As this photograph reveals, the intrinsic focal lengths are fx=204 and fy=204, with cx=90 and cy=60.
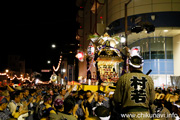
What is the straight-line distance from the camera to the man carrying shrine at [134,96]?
14.4 ft

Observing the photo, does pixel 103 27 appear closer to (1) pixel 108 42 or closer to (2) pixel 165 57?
(2) pixel 165 57

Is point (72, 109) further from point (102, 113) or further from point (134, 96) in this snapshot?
point (134, 96)

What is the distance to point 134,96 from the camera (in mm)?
4406

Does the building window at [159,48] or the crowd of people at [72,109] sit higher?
the building window at [159,48]

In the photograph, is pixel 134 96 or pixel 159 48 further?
pixel 159 48

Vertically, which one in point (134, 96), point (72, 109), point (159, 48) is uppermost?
point (159, 48)

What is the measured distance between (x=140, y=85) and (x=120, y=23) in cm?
1931

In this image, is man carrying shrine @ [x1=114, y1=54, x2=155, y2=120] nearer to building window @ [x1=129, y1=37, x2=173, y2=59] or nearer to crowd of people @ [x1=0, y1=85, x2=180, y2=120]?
crowd of people @ [x1=0, y1=85, x2=180, y2=120]

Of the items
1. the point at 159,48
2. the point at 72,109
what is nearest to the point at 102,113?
the point at 72,109

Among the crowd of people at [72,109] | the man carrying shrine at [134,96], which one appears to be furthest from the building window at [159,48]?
the man carrying shrine at [134,96]

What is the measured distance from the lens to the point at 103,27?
2795cm

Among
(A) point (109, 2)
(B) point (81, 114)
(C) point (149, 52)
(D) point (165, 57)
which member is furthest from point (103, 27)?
(B) point (81, 114)

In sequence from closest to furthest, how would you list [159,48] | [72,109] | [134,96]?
1. [72,109]
2. [134,96]
3. [159,48]

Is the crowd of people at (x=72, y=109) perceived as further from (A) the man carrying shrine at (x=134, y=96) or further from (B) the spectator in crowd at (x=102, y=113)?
(A) the man carrying shrine at (x=134, y=96)
